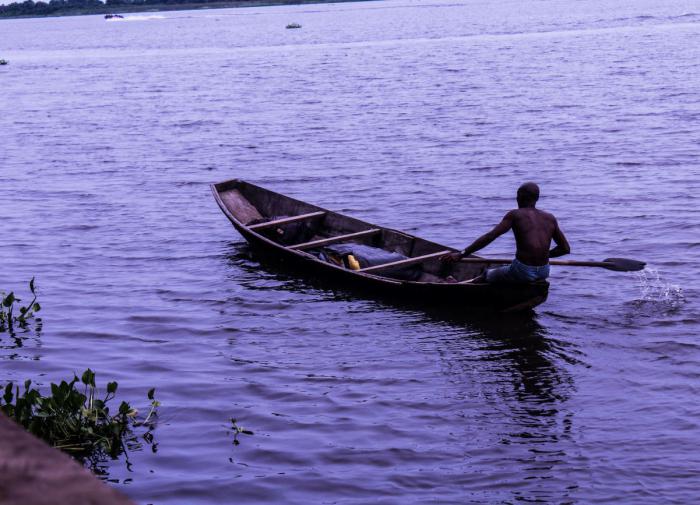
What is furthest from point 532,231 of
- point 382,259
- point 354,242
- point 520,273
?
point 354,242

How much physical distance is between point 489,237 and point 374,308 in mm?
2177

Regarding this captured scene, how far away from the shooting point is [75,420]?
332 inches

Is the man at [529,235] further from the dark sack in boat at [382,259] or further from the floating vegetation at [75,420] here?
the floating vegetation at [75,420]

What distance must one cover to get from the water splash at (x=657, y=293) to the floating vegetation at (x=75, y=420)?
7.51 meters

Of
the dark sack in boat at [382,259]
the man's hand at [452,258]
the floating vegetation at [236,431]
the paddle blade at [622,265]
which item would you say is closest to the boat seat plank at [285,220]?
the dark sack in boat at [382,259]

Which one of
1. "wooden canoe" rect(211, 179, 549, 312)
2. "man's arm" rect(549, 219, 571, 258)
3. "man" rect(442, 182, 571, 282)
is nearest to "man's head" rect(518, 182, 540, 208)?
"man" rect(442, 182, 571, 282)

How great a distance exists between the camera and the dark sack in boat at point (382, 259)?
44.9 ft

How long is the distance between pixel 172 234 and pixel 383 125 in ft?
49.3

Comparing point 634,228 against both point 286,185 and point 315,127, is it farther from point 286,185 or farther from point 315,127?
point 315,127

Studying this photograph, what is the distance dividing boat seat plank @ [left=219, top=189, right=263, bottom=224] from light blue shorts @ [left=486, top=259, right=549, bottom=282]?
6170mm

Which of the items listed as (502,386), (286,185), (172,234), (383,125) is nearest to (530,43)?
(383,125)

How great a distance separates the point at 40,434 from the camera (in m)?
8.28

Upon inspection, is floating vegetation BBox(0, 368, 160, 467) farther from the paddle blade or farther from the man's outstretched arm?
the paddle blade

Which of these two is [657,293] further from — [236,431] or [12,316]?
[12,316]
